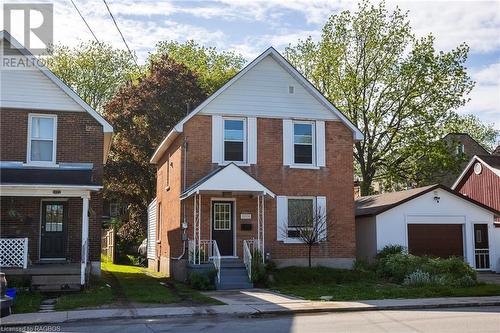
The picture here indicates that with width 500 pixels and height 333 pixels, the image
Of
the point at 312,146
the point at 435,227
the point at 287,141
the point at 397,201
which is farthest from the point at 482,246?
the point at 287,141

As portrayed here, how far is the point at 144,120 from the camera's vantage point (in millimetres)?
35406

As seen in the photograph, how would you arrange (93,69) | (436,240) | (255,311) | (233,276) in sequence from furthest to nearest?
(93,69)
(436,240)
(233,276)
(255,311)

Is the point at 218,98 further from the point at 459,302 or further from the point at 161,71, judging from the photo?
the point at 161,71

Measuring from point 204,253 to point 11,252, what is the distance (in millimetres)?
6560

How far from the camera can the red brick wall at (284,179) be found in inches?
859

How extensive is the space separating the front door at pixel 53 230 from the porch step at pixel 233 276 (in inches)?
225

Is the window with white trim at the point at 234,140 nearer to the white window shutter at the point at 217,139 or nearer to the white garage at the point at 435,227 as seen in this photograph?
the white window shutter at the point at 217,139

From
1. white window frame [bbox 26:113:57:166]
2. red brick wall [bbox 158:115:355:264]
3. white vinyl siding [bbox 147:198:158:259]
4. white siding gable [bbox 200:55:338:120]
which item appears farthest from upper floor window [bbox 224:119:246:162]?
white vinyl siding [bbox 147:198:158:259]

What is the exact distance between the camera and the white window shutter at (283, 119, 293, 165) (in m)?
22.8

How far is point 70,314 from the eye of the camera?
13258 mm

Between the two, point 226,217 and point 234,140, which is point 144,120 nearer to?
point 234,140

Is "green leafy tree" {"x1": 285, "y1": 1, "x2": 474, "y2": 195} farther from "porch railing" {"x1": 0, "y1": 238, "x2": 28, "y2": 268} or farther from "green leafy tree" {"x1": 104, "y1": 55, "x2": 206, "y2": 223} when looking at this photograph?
"porch railing" {"x1": 0, "y1": 238, "x2": 28, "y2": 268}

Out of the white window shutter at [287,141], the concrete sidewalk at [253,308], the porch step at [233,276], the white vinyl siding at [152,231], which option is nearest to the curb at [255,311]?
the concrete sidewalk at [253,308]

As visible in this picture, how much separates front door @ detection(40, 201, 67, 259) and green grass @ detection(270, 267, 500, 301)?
767cm
